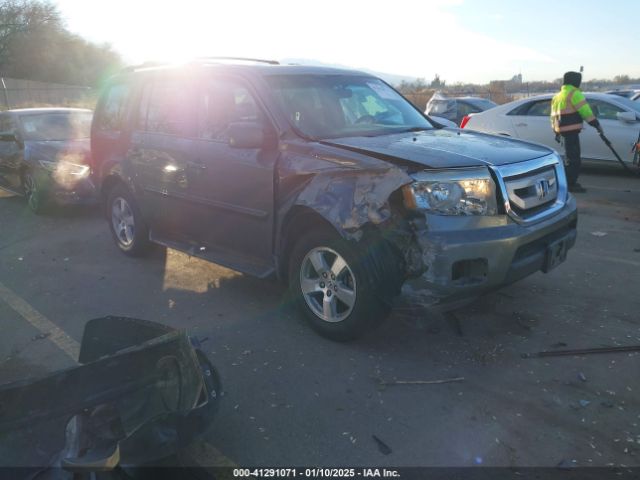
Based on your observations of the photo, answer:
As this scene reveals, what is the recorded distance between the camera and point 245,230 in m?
4.44

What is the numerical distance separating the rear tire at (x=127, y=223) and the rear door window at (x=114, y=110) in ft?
2.19

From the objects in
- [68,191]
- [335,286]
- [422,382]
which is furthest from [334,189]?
[68,191]

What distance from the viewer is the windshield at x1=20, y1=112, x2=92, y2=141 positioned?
911cm

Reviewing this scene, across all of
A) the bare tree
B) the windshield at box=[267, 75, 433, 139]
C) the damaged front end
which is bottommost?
the damaged front end

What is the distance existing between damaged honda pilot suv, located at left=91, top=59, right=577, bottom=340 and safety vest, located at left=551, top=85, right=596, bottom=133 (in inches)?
177

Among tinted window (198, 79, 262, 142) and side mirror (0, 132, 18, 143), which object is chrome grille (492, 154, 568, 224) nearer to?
tinted window (198, 79, 262, 142)

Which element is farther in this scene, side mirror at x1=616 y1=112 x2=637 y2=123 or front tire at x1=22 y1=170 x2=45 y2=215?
side mirror at x1=616 y1=112 x2=637 y2=123

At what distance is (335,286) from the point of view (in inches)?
150

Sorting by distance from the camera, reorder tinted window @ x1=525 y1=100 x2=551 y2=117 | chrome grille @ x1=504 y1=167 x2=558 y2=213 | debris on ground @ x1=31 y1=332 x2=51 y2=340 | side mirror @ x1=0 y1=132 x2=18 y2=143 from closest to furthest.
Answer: chrome grille @ x1=504 y1=167 x2=558 y2=213 < debris on ground @ x1=31 y1=332 x2=51 y2=340 < side mirror @ x1=0 y1=132 x2=18 y2=143 < tinted window @ x1=525 y1=100 x2=551 y2=117

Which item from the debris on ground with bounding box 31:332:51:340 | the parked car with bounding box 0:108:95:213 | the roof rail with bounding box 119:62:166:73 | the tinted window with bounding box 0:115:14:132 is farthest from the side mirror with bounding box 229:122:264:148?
the tinted window with bounding box 0:115:14:132

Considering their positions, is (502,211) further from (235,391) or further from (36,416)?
(36,416)

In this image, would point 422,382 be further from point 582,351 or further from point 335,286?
point 582,351

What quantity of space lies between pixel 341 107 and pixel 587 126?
7105 millimetres

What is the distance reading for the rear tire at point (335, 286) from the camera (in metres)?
3.57
